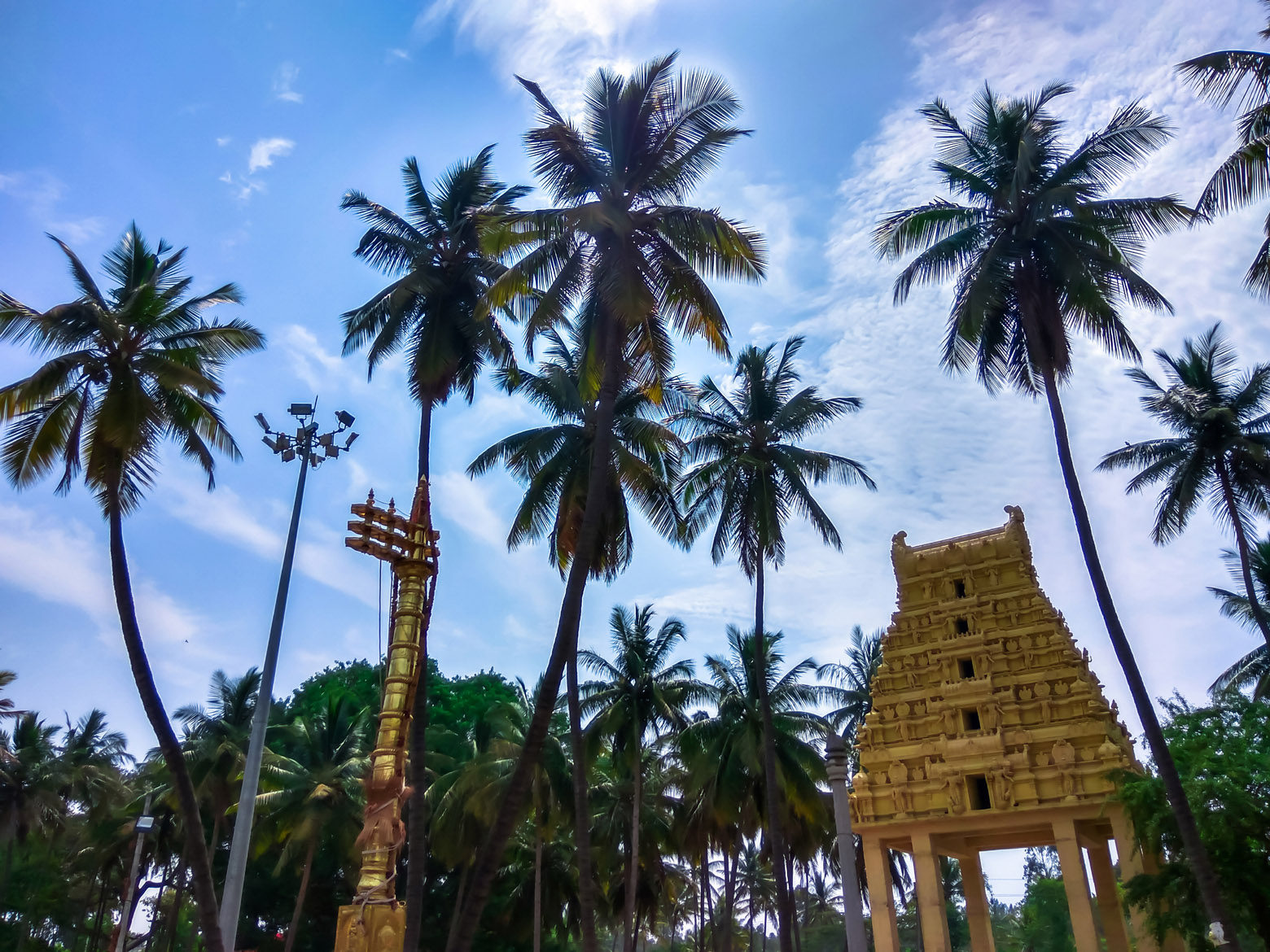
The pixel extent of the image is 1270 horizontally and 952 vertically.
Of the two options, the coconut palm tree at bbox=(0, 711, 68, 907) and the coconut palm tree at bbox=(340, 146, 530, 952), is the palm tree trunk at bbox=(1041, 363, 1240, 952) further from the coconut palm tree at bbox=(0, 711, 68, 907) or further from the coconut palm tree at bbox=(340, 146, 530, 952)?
the coconut palm tree at bbox=(0, 711, 68, 907)

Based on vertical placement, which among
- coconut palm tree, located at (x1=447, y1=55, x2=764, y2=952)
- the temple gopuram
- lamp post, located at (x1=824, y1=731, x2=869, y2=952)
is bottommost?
lamp post, located at (x1=824, y1=731, x2=869, y2=952)

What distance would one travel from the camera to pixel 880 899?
2544 centimetres

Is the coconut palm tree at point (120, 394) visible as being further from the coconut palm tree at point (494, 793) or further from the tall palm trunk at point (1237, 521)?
the tall palm trunk at point (1237, 521)

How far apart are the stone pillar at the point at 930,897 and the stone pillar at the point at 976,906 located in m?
3.00

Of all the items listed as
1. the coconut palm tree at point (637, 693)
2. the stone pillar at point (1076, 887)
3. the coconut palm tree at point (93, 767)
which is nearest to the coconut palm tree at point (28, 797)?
the coconut palm tree at point (93, 767)

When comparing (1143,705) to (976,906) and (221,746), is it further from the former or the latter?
(221,746)

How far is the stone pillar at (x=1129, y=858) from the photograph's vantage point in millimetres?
23031

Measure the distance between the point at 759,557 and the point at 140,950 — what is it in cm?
4106

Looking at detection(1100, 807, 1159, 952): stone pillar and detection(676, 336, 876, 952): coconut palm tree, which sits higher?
detection(676, 336, 876, 952): coconut palm tree

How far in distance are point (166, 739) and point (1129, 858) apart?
22.0 meters

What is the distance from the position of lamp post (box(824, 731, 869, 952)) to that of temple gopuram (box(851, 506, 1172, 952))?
470 inches

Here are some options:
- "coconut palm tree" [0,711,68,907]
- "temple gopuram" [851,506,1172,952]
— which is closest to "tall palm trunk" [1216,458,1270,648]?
"temple gopuram" [851,506,1172,952]

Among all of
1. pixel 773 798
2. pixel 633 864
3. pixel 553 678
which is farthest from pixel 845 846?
pixel 633 864

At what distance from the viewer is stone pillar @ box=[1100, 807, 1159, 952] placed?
23.0 m
